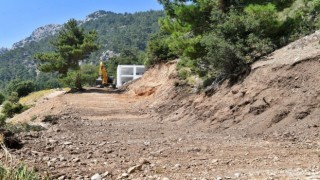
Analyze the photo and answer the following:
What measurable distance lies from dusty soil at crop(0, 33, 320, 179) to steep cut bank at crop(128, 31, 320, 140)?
27mm

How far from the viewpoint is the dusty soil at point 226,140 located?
6.63 metres

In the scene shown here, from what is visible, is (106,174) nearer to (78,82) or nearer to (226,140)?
(226,140)

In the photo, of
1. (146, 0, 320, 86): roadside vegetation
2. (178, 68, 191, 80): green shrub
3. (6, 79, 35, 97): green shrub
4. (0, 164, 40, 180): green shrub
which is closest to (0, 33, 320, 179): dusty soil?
(146, 0, 320, 86): roadside vegetation

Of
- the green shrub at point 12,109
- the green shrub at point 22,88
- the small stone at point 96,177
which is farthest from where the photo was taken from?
the green shrub at point 22,88

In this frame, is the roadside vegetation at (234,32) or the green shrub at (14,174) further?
the roadside vegetation at (234,32)

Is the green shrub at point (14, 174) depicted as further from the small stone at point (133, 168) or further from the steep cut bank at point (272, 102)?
the steep cut bank at point (272, 102)

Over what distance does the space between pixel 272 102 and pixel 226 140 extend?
233 cm

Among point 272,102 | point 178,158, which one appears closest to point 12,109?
point 272,102

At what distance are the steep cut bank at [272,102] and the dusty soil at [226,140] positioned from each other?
0.03 m

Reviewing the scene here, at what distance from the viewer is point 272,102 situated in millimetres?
11297

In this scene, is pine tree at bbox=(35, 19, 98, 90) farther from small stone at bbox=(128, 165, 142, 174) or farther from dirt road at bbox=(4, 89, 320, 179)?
small stone at bbox=(128, 165, 142, 174)

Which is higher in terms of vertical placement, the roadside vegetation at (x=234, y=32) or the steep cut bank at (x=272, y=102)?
the roadside vegetation at (x=234, y=32)

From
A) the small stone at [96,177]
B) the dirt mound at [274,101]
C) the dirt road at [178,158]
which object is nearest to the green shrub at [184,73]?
the dirt mound at [274,101]

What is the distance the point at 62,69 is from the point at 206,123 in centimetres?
2479
